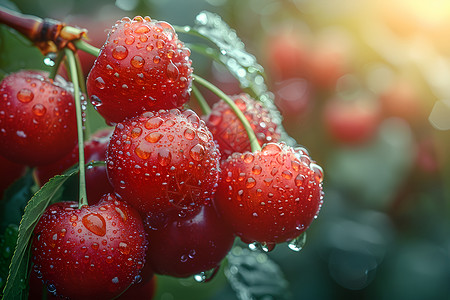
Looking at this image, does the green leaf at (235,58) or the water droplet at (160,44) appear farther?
the green leaf at (235,58)

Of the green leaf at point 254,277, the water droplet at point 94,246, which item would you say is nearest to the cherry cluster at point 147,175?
the water droplet at point 94,246

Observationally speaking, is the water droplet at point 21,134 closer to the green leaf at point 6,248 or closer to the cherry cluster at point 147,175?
the cherry cluster at point 147,175

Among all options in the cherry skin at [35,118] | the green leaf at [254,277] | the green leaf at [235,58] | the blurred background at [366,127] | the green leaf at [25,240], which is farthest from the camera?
the blurred background at [366,127]

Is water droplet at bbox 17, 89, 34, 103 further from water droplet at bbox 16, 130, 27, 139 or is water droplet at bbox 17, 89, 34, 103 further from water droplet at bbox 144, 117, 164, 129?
water droplet at bbox 144, 117, 164, 129

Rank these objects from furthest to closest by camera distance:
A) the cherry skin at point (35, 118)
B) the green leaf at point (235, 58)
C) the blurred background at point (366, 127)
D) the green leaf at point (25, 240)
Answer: the blurred background at point (366, 127)
the green leaf at point (235, 58)
the cherry skin at point (35, 118)
the green leaf at point (25, 240)

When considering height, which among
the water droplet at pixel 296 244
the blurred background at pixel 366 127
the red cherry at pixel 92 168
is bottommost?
the blurred background at pixel 366 127

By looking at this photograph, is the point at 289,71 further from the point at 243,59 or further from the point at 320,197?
the point at 320,197

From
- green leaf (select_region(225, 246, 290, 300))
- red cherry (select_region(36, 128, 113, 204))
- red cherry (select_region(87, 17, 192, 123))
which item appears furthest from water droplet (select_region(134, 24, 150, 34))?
green leaf (select_region(225, 246, 290, 300))

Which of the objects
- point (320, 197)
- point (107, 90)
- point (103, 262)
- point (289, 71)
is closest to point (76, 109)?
point (107, 90)
